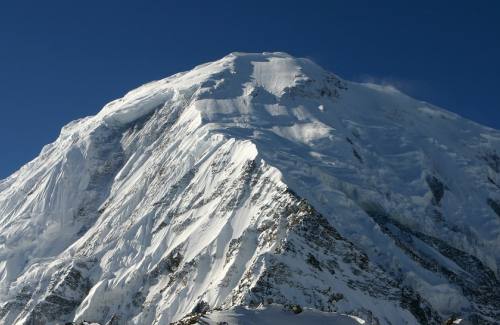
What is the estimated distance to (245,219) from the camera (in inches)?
5276

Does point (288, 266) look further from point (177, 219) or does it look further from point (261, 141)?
point (261, 141)

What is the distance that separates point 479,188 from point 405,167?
1659 cm

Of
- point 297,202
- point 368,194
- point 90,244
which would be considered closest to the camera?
point 297,202

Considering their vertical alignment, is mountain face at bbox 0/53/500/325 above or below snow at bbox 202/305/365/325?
above

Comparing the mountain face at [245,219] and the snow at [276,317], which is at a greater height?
the mountain face at [245,219]

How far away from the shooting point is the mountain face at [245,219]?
4845 inches

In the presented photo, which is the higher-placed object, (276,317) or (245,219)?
(245,219)

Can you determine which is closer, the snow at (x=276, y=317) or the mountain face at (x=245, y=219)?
the snow at (x=276, y=317)

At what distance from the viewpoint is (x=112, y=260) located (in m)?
145

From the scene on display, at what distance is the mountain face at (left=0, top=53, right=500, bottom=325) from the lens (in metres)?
123

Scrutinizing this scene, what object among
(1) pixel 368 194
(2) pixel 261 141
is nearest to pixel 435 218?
(1) pixel 368 194

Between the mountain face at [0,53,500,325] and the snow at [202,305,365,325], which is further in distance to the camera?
the mountain face at [0,53,500,325]

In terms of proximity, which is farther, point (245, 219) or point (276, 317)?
point (245, 219)

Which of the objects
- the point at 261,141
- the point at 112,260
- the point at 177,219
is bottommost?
the point at 112,260
